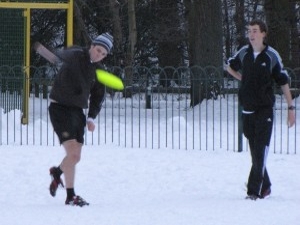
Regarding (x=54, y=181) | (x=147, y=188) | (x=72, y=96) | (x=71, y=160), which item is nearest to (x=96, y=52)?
(x=72, y=96)

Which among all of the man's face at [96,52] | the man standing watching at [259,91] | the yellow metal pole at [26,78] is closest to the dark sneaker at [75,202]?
the man's face at [96,52]

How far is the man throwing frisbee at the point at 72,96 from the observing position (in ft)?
23.5

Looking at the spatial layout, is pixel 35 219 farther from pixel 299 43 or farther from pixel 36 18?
pixel 36 18

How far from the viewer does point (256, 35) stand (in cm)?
743

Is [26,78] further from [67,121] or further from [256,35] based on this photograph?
[256,35]

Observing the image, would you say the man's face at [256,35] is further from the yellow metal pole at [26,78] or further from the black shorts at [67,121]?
the yellow metal pole at [26,78]

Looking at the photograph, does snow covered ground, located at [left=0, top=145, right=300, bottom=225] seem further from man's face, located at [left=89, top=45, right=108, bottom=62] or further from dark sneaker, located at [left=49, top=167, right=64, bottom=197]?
man's face, located at [left=89, top=45, right=108, bottom=62]

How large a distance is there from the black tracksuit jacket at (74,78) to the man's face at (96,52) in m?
0.04

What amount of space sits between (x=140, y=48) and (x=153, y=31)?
1.83 meters

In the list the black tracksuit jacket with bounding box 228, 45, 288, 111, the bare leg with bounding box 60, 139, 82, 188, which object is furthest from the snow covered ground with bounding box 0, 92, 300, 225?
the black tracksuit jacket with bounding box 228, 45, 288, 111

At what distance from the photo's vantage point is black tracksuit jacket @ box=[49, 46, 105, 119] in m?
7.15

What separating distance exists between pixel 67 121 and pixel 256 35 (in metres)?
2.06

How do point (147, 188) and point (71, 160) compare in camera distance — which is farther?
point (147, 188)

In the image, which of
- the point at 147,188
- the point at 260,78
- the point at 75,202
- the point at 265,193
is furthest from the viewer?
the point at 147,188
